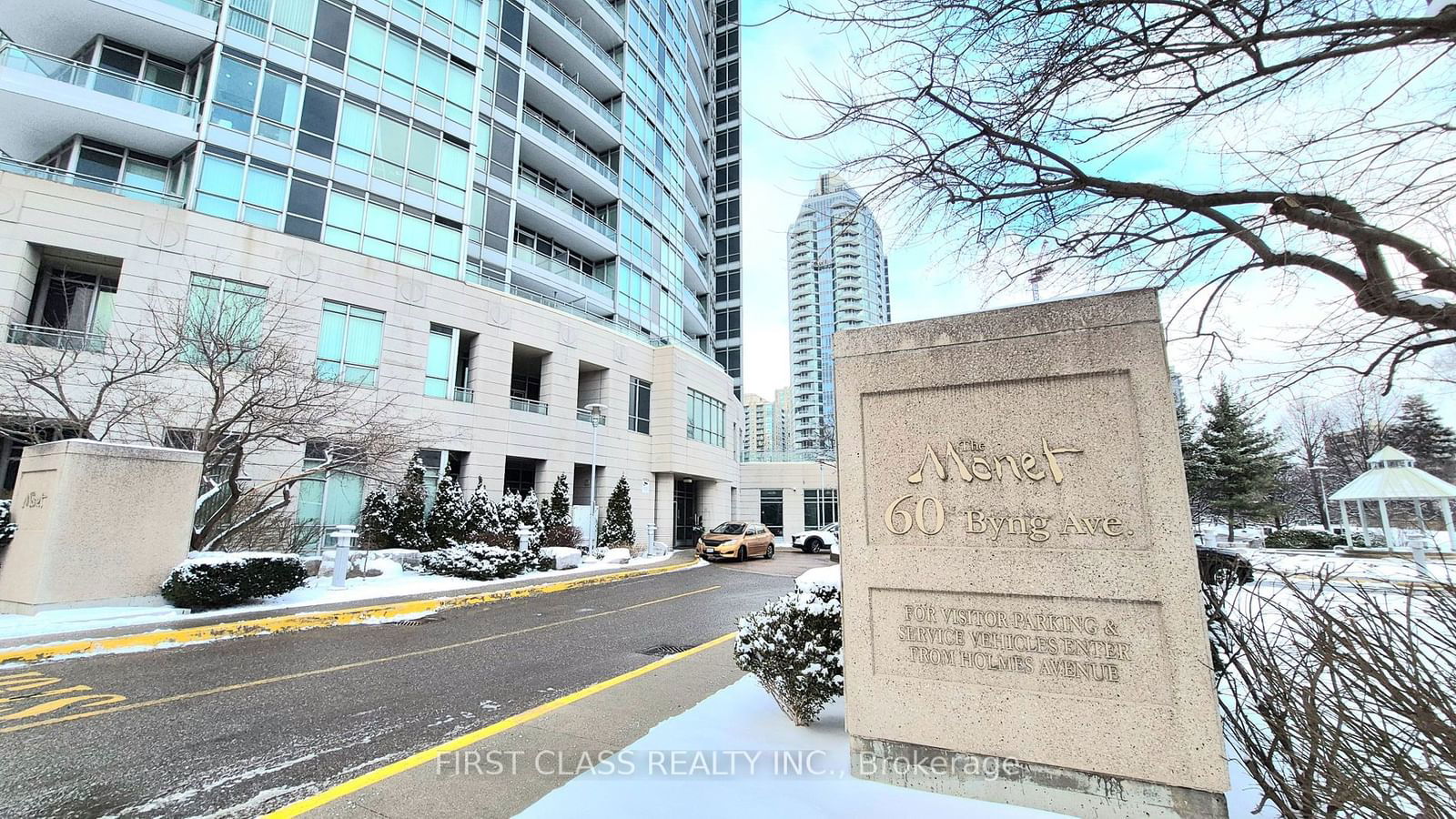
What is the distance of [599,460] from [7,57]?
2140cm

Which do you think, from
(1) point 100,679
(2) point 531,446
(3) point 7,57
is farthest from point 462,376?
(1) point 100,679

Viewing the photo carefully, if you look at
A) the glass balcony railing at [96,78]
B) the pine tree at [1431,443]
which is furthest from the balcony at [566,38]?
the pine tree at [1431,443]

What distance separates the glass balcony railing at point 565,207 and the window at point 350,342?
9808 mm

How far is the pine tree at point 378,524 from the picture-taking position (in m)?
18.0

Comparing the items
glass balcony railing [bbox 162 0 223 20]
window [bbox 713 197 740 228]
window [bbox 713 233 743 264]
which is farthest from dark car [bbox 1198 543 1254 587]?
window [bbox 713 197 740 228]

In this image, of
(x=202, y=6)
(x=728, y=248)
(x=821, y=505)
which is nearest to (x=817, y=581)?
(x=202, y=6)

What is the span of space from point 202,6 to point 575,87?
14588 mm

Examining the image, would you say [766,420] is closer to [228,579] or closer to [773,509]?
[773,509]

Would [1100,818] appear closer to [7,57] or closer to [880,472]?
[880,472]

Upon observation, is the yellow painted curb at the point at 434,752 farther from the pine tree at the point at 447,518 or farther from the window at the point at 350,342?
the window at the point at 350,342

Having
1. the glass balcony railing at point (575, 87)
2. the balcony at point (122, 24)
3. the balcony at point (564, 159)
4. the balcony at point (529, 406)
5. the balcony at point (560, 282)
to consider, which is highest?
the glass balcony railing at point (575, 87)

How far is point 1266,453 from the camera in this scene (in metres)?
35.0

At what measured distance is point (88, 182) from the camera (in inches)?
698

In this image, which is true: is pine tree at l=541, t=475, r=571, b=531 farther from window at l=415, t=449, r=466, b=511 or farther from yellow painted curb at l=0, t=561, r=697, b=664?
yellow painted curb at l=0, t=561, r=697, b=664
